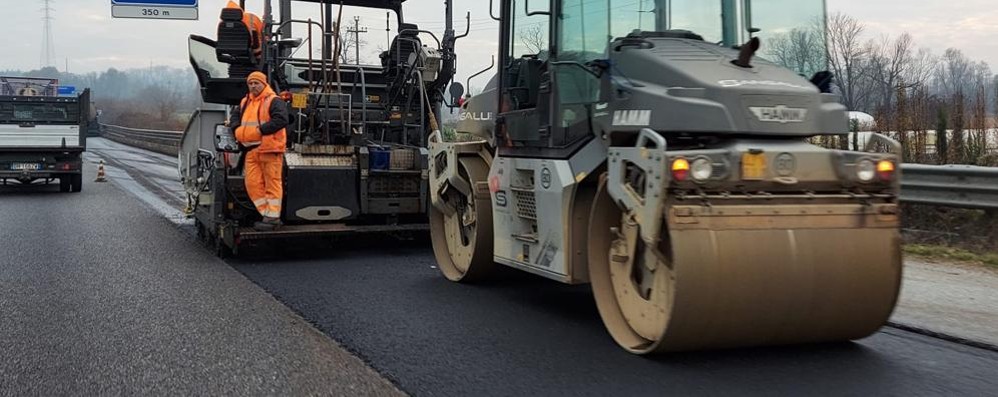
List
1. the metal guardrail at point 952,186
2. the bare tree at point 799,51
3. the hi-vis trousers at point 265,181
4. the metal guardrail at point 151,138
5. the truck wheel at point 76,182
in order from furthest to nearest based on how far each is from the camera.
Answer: the metal guardrail at point 151,138
the truck wheel at point 76,182
the hi-vis trousers at point 265,181
the metal guardrail at point 952,186
the bare tree at point 799,51

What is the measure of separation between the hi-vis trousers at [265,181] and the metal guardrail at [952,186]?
6022 mm

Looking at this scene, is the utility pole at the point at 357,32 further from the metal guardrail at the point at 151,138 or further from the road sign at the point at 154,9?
the metal guardrail at the point at 151,138

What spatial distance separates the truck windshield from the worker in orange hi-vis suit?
12311 mm

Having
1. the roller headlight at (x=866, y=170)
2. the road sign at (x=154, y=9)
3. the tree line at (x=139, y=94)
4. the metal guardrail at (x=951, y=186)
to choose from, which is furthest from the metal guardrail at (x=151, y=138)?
the roller headlight at (x=866, y=170)

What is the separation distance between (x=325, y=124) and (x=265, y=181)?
136 cm

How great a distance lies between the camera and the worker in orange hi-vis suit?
8.74 m

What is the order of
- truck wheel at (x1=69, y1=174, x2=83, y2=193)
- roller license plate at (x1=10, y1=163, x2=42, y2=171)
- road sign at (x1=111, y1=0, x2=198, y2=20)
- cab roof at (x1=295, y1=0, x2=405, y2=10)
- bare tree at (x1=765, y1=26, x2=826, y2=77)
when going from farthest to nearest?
truck wheel at (x1=69, y1=174, x2=83, y2=193), roller license plate at (x1=10, y1=163, x2=42, y2=171), road sign at (x1=111, y1=0, x2=198, y2=20), cab roof at (x1=295, y1=0, x2=405, y2=10), bare tree at (x1=765, y1=26, x2=826, y2=77)

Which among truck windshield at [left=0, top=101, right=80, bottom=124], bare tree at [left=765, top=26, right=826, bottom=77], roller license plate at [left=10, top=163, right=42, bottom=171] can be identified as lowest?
roller license plate at [left=10, top=163, right=42, bottom=171]

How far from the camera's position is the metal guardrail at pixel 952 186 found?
835 centimetres

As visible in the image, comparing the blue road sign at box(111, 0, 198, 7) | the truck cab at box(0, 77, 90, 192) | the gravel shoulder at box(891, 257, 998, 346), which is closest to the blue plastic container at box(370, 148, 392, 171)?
the gravel shoulder at box(891, 257, 998, 346)

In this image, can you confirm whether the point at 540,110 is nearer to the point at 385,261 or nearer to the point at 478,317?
the point at 478,317

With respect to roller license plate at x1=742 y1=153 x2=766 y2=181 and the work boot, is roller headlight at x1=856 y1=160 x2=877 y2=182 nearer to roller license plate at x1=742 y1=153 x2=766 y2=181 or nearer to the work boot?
roller license plate at x1=742 y1=153 x2=766 y2=181

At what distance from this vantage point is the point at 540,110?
6160 millimetres

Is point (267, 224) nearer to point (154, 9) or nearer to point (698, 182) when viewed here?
point (698, 182)
